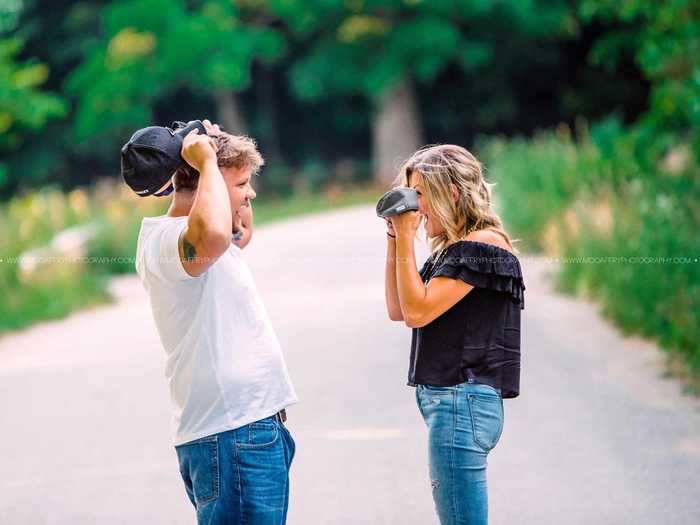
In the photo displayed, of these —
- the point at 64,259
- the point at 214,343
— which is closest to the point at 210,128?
the point at 214,343

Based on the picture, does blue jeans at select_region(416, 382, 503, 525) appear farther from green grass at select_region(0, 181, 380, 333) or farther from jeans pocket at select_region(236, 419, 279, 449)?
green grass at select_region(0, 181, 380, 333)

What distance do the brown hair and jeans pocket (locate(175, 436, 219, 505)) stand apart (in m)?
0.70

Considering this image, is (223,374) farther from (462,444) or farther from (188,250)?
(462,444)

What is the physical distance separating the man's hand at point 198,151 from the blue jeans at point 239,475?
72 cm

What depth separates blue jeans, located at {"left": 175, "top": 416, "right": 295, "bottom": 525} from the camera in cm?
312

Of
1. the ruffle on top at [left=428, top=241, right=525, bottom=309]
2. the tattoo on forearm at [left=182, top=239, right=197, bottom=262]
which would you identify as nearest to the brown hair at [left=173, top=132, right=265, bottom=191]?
the tattoo on forearm at [left=182, top=239, right=197, bottom=262]

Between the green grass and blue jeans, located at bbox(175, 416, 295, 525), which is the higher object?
the green grass

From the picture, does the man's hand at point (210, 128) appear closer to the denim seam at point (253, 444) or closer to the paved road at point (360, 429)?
the denim seam at point (253, 444)

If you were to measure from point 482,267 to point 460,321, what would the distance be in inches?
7.0

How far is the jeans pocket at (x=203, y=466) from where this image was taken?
3.12 m

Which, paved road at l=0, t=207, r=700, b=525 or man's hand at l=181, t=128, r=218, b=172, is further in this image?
paved road at l=0, t=207, r=700, b=525

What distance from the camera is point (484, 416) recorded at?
3383 mm

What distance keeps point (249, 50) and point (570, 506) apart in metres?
27.2

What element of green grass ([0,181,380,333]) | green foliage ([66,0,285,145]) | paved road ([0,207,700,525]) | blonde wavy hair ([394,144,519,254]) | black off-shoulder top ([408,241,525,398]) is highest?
green foliage ([66,0,285,145])
